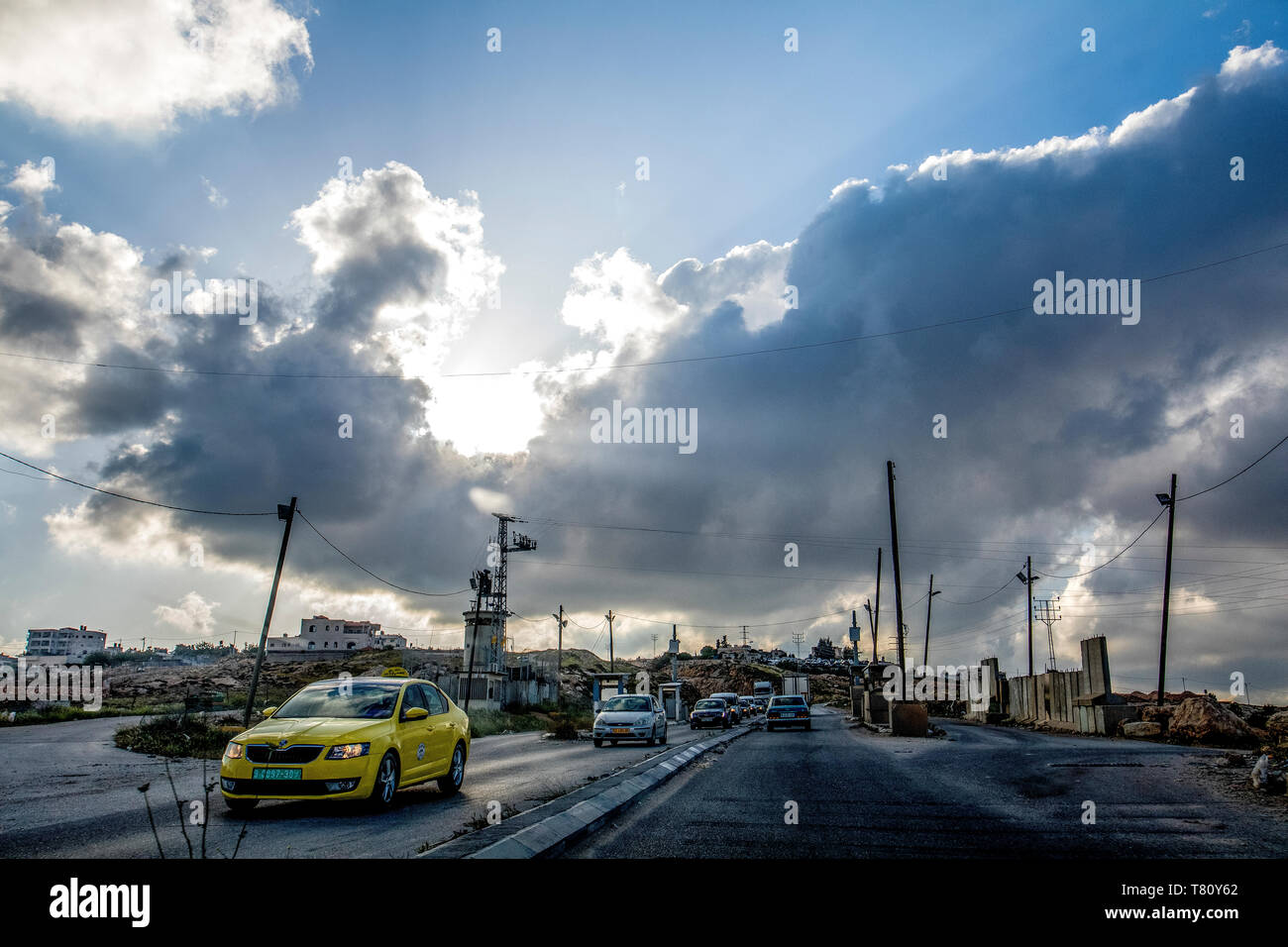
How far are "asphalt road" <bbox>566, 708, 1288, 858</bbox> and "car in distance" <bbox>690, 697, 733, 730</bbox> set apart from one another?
85.2ft

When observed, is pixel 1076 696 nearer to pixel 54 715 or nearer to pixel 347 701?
pixel 347 701

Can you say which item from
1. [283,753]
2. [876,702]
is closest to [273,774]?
[283,753]

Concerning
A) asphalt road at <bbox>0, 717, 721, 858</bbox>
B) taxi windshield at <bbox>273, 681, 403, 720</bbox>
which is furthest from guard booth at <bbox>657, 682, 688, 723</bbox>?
taxi windshield at <bbox>273, 681, 403, 720</bbox>

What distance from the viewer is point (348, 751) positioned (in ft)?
29.4

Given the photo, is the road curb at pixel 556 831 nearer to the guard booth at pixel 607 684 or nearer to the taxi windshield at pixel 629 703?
the taxi windshield at pixel 629 703

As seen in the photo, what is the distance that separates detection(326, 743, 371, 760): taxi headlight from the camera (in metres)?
8.88

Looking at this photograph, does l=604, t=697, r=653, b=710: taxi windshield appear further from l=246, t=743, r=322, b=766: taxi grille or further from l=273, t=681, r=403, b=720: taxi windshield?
l=246, t=743, r=322, b=766: taxi grille

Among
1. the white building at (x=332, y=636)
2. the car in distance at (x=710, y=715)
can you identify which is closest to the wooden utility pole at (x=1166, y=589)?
the car in distance at (x=710, y=715)

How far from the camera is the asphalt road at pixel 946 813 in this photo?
6.38m
